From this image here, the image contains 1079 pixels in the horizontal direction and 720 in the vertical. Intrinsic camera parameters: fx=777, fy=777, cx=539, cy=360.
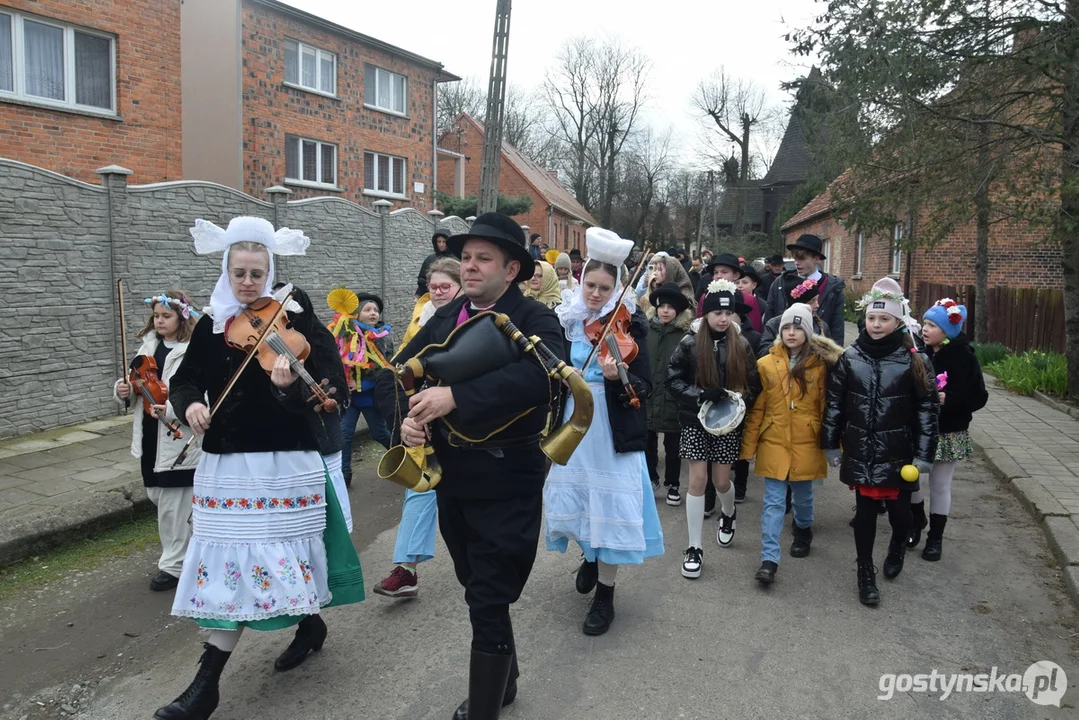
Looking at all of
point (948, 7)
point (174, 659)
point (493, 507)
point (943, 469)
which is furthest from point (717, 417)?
point (948, 7)

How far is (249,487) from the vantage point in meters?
3.20

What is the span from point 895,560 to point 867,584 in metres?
0.52

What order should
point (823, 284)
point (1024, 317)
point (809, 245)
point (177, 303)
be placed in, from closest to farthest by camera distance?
point (177, 303), point (823, 284), point (809, 245), point (1024, 317)

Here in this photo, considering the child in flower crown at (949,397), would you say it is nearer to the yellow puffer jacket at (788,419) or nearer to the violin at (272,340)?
the yellow puffer jacket at (788,419)

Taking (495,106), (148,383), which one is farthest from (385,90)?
(148,383)

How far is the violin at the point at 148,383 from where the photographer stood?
4.54m

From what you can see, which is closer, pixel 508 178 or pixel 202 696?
pixel 202 696

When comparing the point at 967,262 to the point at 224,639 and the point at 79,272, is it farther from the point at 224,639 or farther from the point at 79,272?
the point at 224,639

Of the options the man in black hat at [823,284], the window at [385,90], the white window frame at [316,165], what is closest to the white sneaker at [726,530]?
the man in black hat at [823,284]

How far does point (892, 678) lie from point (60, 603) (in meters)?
4.41

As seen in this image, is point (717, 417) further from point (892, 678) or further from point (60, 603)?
point (60, 603)

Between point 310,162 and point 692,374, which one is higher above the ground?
point 310,162

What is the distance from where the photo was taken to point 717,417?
4.91m

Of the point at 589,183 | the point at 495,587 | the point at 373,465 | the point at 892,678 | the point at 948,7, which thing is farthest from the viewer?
the point at 589,183
